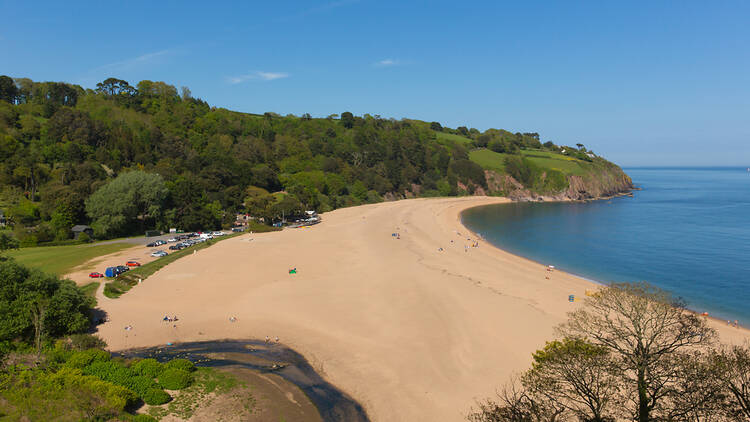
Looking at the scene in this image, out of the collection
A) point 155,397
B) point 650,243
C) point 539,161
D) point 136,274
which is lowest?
point 650,243

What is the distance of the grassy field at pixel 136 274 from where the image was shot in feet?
102

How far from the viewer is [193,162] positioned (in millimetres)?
74000

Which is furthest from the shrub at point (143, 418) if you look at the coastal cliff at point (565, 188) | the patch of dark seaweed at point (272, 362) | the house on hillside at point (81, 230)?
the coastal cliff at point (565, 188)

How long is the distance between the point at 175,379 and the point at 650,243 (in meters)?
61.6

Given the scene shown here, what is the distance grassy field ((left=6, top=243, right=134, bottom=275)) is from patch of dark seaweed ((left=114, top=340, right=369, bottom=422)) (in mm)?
21155

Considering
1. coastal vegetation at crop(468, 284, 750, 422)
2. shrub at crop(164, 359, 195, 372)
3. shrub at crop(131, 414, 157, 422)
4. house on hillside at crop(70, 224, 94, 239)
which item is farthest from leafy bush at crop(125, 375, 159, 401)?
house on hillside at crop(70, 224, 94, 239)

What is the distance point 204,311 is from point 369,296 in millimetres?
12596

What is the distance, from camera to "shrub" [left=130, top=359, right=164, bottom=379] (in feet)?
60.2

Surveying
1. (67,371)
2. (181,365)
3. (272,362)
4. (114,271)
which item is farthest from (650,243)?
(114,271)

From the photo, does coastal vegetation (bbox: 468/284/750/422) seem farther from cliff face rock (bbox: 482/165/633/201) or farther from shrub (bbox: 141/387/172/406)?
cliff face rock (bbox: 482/165/633/201)

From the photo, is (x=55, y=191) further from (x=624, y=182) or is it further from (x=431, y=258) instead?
(x=624, y=182)

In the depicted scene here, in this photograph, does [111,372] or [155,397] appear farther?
[111,372]

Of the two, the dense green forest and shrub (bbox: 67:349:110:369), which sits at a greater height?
the dense green forest

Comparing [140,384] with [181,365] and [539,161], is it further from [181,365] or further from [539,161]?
[539,161]
